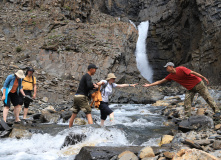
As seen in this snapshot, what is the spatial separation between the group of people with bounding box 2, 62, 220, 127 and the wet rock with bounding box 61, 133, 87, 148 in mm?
694

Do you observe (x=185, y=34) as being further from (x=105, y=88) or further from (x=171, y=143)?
(x=171, y=143)

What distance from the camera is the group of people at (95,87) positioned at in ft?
20.0

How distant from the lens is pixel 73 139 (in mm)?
5574

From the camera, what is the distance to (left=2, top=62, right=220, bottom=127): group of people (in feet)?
20.0

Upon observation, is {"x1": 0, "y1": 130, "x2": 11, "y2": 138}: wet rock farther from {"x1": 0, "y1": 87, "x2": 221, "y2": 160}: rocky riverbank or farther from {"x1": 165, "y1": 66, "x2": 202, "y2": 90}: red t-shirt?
{"x1": 165, "y1": 66, "x2": 202, "y2": 90}: red t-shirt

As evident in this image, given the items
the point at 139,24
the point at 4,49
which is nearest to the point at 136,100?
the point at 4,49

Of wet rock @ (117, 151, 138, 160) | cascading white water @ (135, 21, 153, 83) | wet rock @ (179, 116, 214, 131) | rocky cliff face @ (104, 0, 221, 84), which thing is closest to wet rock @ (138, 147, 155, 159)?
wet rock @ (117, 151, 138, 160)

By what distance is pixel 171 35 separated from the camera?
31.6 metres

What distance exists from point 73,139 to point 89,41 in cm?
1728

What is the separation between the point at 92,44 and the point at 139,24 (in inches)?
711

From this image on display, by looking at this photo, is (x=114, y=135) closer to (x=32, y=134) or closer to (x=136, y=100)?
(x=32, y=134)

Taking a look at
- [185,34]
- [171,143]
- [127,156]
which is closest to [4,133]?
[127,156]

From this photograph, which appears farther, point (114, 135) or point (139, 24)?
point (139, 24)

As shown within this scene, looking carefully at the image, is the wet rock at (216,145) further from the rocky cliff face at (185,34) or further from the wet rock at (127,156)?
the rocky cliff face at (185,34)
